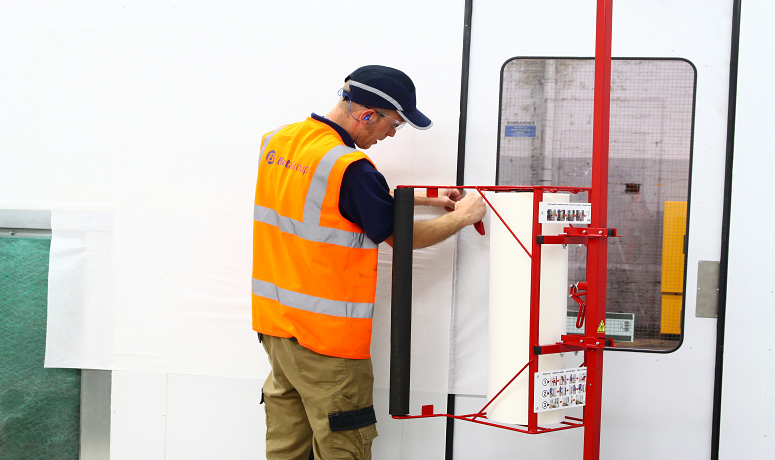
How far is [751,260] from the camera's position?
170cm

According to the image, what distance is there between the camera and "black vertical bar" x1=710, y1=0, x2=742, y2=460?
168 centimetres

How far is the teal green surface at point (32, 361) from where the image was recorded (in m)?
2.01

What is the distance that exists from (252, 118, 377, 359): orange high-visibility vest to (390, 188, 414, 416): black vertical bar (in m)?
0.08

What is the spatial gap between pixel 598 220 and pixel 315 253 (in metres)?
0.80

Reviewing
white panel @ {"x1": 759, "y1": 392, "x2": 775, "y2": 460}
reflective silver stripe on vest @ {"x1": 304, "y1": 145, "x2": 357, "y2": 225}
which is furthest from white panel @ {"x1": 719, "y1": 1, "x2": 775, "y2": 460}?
reflective silver stripe on vest @ {"x1": 304, "y1": 145, "x2": 357, "y2": 225}

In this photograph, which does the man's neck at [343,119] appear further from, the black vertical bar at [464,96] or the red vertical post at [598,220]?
the red vertical post at [598,220]

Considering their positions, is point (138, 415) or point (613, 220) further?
point (138, 415)

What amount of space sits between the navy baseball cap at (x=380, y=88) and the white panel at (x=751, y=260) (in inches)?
45.8

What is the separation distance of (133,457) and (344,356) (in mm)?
1171

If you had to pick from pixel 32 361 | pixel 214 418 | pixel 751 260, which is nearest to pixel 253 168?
pixel 214 418

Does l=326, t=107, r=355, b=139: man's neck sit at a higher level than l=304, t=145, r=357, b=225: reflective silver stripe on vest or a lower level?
higher

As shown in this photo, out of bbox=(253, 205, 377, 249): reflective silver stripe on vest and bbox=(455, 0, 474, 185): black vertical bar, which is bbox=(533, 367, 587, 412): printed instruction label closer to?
bbox=(253, 205, 377, 249): reflective silver stripe on vest

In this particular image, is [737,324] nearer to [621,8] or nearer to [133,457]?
[621,8]

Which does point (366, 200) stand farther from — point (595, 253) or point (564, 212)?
point (595, 253)
